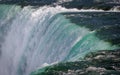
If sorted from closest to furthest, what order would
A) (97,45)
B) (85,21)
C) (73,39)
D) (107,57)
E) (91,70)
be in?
(91,70), (107,57), (97,45), (73,39), (85,21)

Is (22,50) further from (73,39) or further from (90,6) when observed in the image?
(73,39)

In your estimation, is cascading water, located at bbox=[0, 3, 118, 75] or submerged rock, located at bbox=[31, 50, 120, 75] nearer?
submerged rock, located at bbox=[31, 50, 120, 75]

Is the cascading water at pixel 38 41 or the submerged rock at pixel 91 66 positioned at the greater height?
the cascading water at pixel 38 41

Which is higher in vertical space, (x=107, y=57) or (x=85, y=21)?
(x=85, y=21)

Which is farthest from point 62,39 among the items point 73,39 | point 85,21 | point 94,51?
point 94,51

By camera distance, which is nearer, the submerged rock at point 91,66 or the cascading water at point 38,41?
the submerged rock at point 91,66
